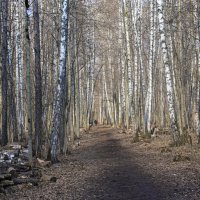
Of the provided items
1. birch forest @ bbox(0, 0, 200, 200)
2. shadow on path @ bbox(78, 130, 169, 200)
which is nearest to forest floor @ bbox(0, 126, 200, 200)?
shadow on path @ bbox(78, 130, 169, 200)

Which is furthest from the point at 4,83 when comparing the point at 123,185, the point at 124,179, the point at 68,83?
the point at 123,185

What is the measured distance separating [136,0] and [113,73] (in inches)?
656

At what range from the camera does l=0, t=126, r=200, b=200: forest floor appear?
788cm

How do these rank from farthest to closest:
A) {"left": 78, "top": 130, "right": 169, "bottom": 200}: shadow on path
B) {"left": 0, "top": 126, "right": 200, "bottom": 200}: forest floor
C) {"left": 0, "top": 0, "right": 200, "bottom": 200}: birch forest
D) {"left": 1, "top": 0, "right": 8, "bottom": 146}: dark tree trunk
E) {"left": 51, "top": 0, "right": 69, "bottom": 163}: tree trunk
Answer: {"left": 1, "top": 0, "right": 8, "bottom": 146}: dark tree trunk < {"left": 0, "top": 0, "right": 200, "bottom": 200}: birch forest < {"left": 51, "top": 0, "right": 69, "bottom": 163}: tree trunk < {"left": 0, "top": 126, "right": 200, "bottom": 200}: forest floor < {"left": 78, "top": 130, "right": 169, "bottom": 200}: shadow on path

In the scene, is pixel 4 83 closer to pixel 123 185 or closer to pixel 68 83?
pixel 68 83

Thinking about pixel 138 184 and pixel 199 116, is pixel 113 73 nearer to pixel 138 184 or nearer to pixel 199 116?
pixel 199 116

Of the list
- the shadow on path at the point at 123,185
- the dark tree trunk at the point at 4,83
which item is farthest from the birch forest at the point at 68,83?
the shadow on path at the point at 123,185

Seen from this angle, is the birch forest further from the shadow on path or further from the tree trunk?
the shadow on path

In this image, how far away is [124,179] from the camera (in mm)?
9414

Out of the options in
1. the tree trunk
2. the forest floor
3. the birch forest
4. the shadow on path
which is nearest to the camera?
the shadow on path

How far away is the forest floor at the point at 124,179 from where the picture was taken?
7.88m

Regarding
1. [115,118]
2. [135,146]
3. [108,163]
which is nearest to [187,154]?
[108,163]

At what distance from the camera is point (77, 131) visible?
2406 centimetres

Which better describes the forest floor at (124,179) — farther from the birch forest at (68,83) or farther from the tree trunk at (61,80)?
the tree trunk at (61,80)
